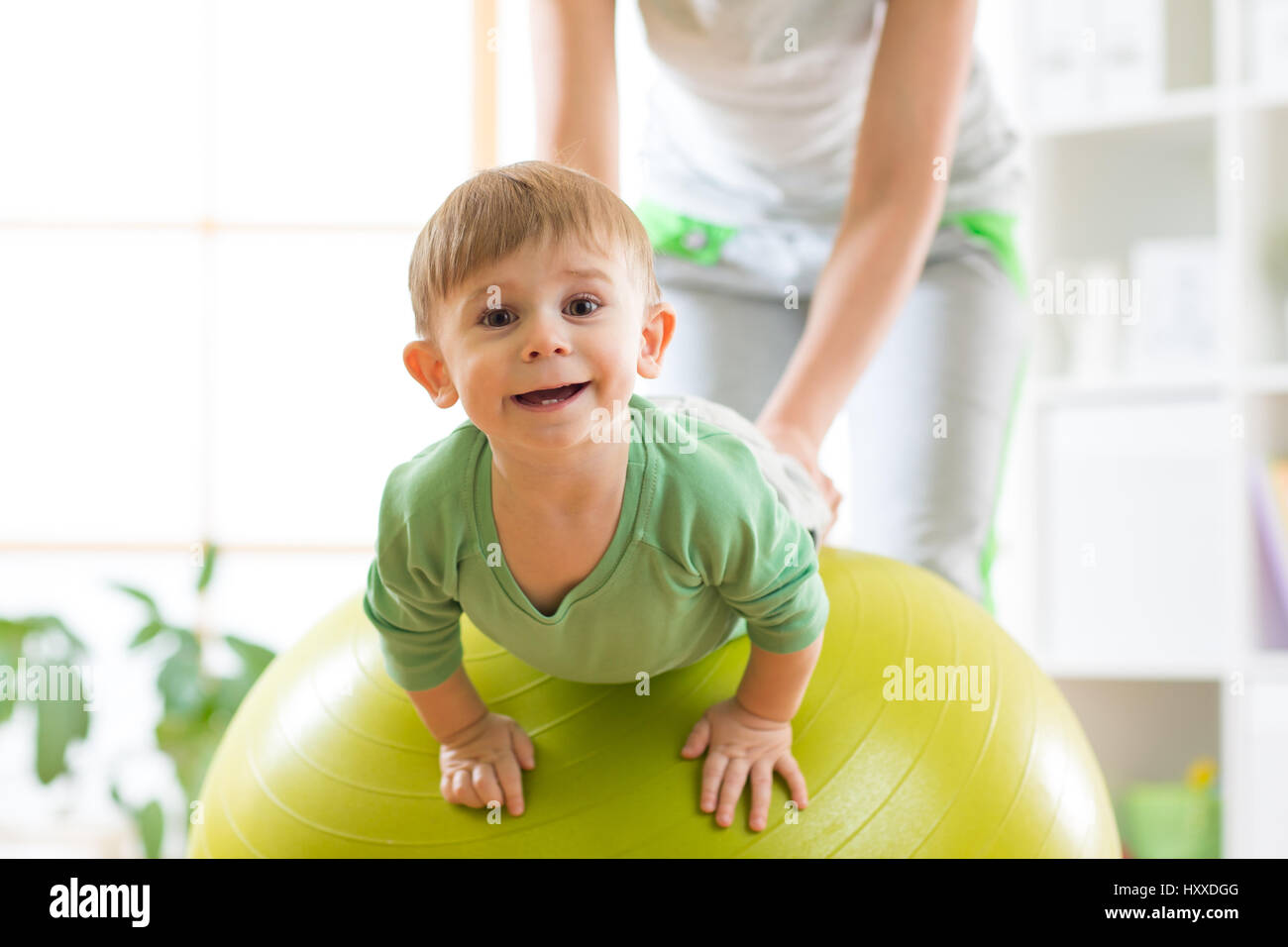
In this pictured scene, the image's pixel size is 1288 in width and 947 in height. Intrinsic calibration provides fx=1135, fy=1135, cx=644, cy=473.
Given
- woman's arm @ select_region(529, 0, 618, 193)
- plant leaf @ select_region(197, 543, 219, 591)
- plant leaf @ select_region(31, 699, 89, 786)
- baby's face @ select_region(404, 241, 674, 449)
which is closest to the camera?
baby's face @ select_region(404, 241, 674, 449)

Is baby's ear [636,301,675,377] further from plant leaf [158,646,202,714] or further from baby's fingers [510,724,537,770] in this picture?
plant leaf [158,646,202,714]

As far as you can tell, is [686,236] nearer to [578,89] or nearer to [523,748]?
[578,89]

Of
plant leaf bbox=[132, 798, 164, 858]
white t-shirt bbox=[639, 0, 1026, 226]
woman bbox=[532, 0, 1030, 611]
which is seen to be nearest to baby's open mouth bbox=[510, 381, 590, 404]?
woman bbox=[532, 0, 1030, 611]

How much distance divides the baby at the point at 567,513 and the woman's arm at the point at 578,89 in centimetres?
39

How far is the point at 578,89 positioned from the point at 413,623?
59 centimetres

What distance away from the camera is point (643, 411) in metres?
0.81

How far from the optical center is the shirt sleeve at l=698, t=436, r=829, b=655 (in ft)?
2.46

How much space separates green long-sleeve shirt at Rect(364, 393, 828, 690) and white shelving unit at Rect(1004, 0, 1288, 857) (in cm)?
154

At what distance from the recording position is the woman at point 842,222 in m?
1.10

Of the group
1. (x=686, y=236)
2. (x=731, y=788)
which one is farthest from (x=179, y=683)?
(x=731, y=788)
